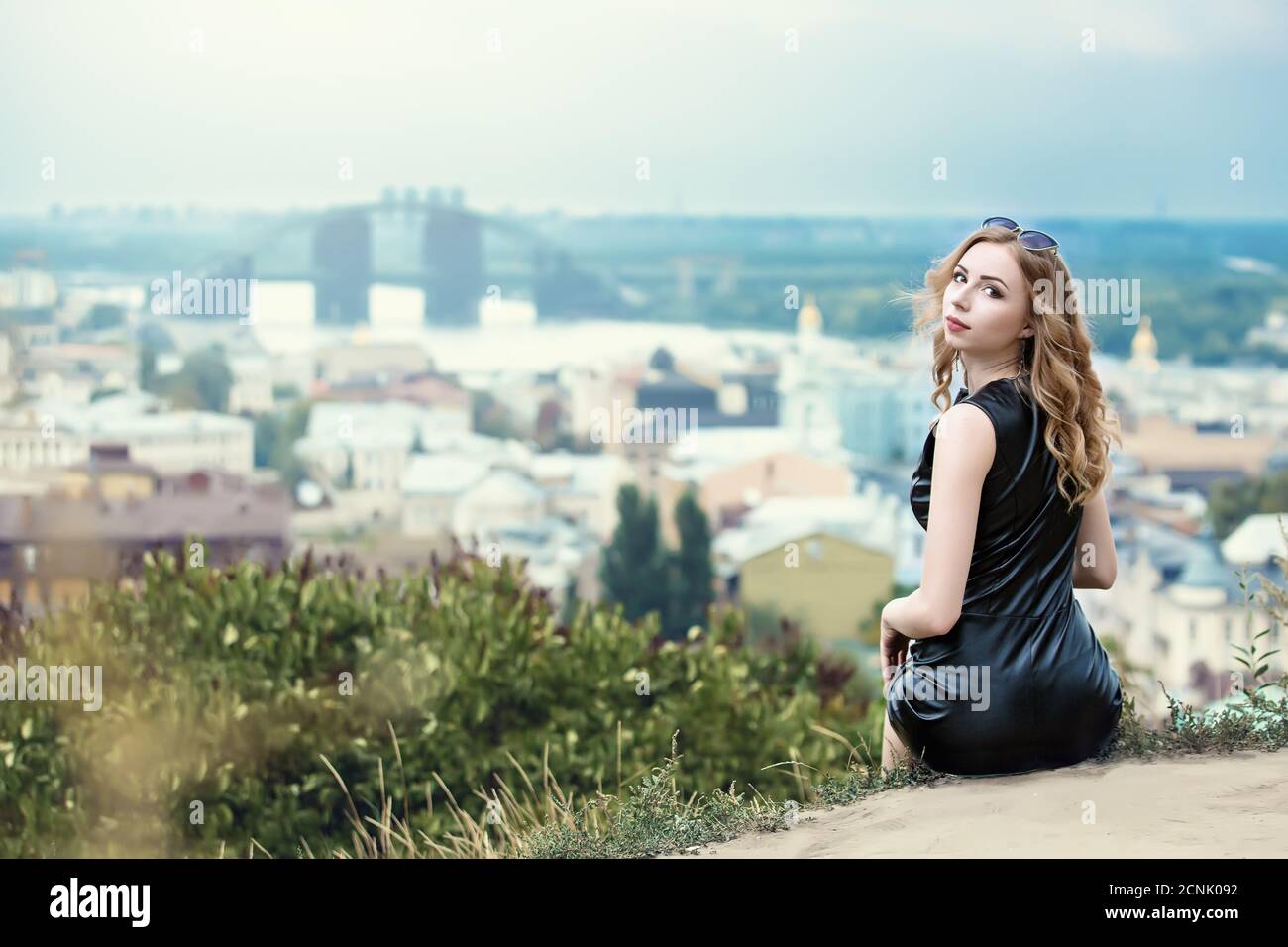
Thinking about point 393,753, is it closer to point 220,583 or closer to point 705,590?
point 220,583

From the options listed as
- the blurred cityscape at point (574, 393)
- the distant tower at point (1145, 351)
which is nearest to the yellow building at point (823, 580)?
the blurred cityscape at point (574, 393)

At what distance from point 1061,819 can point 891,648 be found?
455 mm

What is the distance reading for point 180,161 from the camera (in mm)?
65188

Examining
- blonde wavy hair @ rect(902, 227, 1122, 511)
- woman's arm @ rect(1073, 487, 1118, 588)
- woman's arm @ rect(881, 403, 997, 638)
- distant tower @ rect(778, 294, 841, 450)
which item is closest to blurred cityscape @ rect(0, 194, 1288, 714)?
distant tower @ rect(778, 294, 841, 450)

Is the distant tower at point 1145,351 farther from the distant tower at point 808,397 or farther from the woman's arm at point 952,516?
the woman's arm at point 952,516

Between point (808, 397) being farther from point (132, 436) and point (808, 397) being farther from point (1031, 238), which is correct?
point (1031, 238)

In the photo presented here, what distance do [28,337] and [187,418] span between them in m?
6.45

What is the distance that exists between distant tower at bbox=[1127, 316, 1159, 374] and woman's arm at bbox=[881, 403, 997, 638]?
2013 inches

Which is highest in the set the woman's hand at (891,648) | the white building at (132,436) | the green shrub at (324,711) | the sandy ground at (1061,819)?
the woman's hand at (891,648)

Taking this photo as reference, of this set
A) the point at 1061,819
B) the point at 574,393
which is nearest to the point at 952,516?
the point at 1061,819

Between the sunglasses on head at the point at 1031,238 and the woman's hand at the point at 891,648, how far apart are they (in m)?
0.76

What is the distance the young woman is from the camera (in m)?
2.71

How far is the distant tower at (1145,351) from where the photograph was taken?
5131 centimetres
